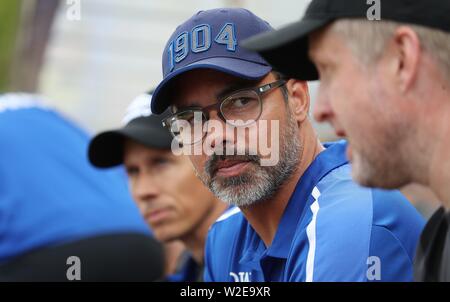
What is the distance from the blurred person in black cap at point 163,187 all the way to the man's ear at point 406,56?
84.5 inches

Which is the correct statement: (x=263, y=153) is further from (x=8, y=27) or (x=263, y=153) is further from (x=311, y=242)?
(x=8, y=27)

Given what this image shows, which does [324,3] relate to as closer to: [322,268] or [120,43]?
[322,268]

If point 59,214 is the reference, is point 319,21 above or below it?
above


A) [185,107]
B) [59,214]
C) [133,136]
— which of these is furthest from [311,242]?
[59,214]

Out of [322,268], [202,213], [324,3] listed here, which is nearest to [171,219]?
[202,213]

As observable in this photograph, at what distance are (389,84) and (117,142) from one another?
7.41 feet

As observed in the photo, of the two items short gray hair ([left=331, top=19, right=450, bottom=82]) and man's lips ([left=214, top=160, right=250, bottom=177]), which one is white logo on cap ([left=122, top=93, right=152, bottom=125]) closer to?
man's lips ([left=214, top=160, right=250, bottom=177])

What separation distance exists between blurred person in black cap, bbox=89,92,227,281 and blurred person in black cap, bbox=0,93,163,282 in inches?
10.1

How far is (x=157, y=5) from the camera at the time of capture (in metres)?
10.7

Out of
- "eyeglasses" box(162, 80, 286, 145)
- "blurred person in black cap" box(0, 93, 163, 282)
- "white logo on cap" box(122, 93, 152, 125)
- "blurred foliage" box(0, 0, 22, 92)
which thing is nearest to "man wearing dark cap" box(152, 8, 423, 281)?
"eyeglasses" box(162, 80, 286, 145)

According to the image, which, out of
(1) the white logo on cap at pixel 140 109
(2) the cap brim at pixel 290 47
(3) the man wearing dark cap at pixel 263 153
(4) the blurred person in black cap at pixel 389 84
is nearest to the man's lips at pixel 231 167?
(3) the man wearing dark cap at pixel 263 153

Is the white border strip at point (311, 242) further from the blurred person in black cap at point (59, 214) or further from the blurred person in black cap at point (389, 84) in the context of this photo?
the blurred person in black cap at point (59, 214)

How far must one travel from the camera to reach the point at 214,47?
243 centimetres

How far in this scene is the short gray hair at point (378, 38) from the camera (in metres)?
1.71
